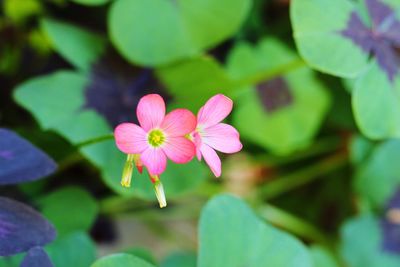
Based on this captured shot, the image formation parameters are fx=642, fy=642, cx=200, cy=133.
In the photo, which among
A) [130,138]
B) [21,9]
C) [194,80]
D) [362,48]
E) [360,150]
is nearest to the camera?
[130,138]

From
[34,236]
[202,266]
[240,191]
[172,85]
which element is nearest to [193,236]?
[240,191]

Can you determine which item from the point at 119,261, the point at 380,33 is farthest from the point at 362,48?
the point at 119,261

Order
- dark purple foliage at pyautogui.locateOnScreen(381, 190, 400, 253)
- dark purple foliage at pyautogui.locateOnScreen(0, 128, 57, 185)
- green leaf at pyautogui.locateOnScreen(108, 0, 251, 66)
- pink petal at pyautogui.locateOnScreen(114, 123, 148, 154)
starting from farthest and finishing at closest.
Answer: dark purple foliage at pyautogui.locateOnScreen(381, 190, 400, 253) → green leaf at pyautogui.locateOnScreen(108, 0, 251, 66) → dark purple foliage at pyautogui.locateOnScreen(0, 128, 57, 185) → pink petal at pyautogui.locateOnScreen(114, 123, 148, 154)

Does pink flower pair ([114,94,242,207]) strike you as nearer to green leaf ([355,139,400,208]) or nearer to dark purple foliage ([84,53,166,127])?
dark purple foliage ([84,53,166,127])

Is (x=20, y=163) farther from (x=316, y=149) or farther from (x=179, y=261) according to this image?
(x=316, y=149)

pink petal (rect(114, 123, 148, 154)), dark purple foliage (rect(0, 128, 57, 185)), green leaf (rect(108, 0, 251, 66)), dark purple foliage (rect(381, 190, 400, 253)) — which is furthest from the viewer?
dark purple foliage (rect(381, 190, 400, 253))

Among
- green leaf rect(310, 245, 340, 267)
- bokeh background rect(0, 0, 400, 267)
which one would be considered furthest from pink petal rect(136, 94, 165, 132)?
green leaf rect(310, 245, 340, 267)

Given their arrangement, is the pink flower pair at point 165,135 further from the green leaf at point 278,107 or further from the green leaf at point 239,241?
the green leaf at point 278,107
